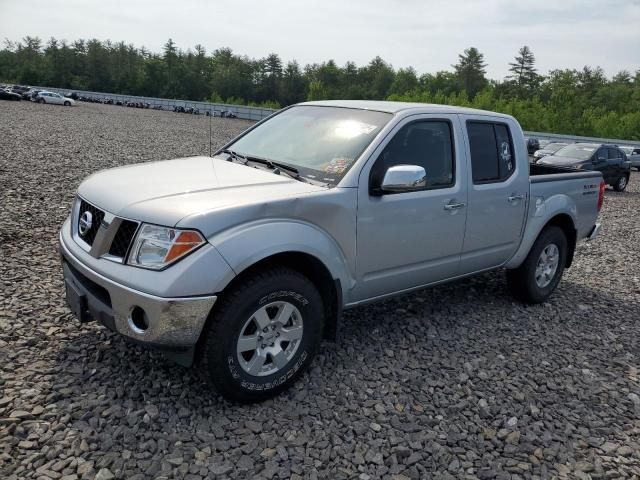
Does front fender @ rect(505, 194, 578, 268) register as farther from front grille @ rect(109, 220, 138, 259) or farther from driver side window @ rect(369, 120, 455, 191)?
front grille @ rect(109, 220, 138, 259)

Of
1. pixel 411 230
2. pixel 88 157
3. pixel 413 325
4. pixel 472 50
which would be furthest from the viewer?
pixel 472 50

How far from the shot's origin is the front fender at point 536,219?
491 centimetres

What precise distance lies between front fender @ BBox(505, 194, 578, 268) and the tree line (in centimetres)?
7203

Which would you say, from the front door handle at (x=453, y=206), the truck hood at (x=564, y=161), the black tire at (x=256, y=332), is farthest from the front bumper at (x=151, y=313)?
the truck hood at (x=564, y=161)

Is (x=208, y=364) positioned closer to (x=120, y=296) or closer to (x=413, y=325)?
(x=120, y=296)

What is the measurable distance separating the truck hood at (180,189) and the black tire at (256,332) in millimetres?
482

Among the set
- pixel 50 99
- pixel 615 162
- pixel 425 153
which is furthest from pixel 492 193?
pixel 50 99

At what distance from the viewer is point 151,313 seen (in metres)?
2.72

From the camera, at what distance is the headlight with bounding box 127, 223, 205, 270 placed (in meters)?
2.76

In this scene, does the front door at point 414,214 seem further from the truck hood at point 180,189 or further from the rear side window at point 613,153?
the rear side window at point 613,153

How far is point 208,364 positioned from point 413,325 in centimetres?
219

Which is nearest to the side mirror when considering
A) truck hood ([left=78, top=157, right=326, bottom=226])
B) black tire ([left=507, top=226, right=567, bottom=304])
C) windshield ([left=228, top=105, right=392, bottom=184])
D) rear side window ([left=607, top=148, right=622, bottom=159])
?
windshield ([left=228, top=105, right=392, bottom=184])

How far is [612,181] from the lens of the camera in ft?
55.0

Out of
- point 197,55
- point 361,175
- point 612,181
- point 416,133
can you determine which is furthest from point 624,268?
point 197,55
